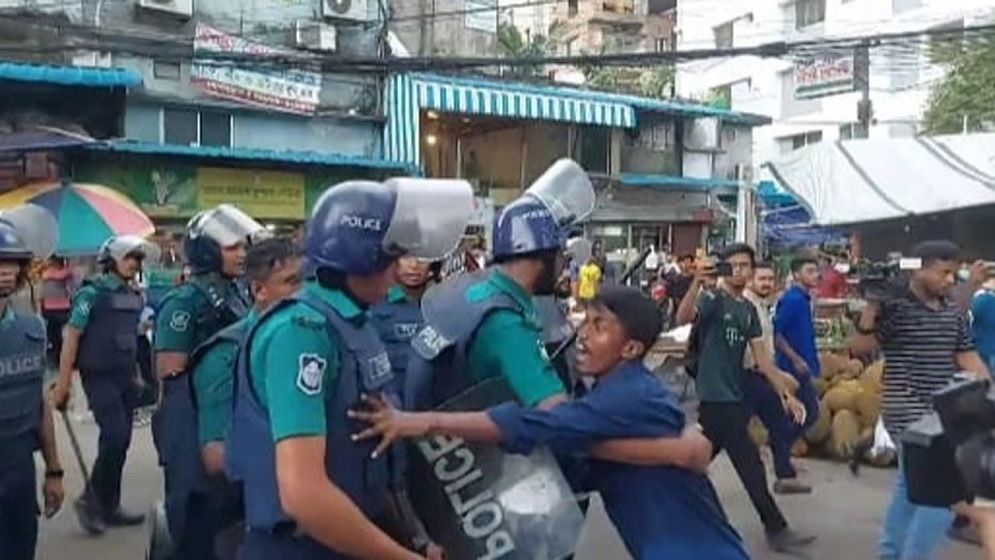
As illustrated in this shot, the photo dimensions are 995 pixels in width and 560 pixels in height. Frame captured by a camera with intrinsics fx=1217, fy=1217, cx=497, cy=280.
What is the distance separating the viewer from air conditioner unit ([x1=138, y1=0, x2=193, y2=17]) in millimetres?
16766

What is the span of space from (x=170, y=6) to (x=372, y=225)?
15822 mm

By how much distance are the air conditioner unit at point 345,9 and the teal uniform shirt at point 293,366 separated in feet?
56.5

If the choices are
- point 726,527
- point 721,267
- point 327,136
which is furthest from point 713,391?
point 327,136

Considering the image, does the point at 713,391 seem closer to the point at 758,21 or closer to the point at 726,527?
the point at 726,527

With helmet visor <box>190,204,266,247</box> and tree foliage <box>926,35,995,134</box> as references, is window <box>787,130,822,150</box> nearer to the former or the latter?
tree foliage <box>926,35,995,134</box>

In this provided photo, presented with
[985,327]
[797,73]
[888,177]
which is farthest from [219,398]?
[797,73]

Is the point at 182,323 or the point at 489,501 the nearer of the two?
the point at 489,501

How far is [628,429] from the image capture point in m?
2.72

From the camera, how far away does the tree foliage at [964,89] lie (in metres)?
22.5

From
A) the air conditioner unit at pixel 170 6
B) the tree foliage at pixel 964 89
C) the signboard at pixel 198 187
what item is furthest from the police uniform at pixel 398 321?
the tree foliage at pixel 964 89

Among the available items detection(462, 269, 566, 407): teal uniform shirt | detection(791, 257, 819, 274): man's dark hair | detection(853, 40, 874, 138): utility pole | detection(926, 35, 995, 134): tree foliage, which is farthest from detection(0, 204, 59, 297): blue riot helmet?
detection(926, 35, 995, 134): tree foliage

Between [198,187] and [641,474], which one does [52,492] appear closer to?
[641,474]

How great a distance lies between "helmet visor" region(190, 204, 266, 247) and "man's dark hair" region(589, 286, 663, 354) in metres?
2.06

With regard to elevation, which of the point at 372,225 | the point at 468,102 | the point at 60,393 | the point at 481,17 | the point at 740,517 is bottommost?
the point at 740,517
